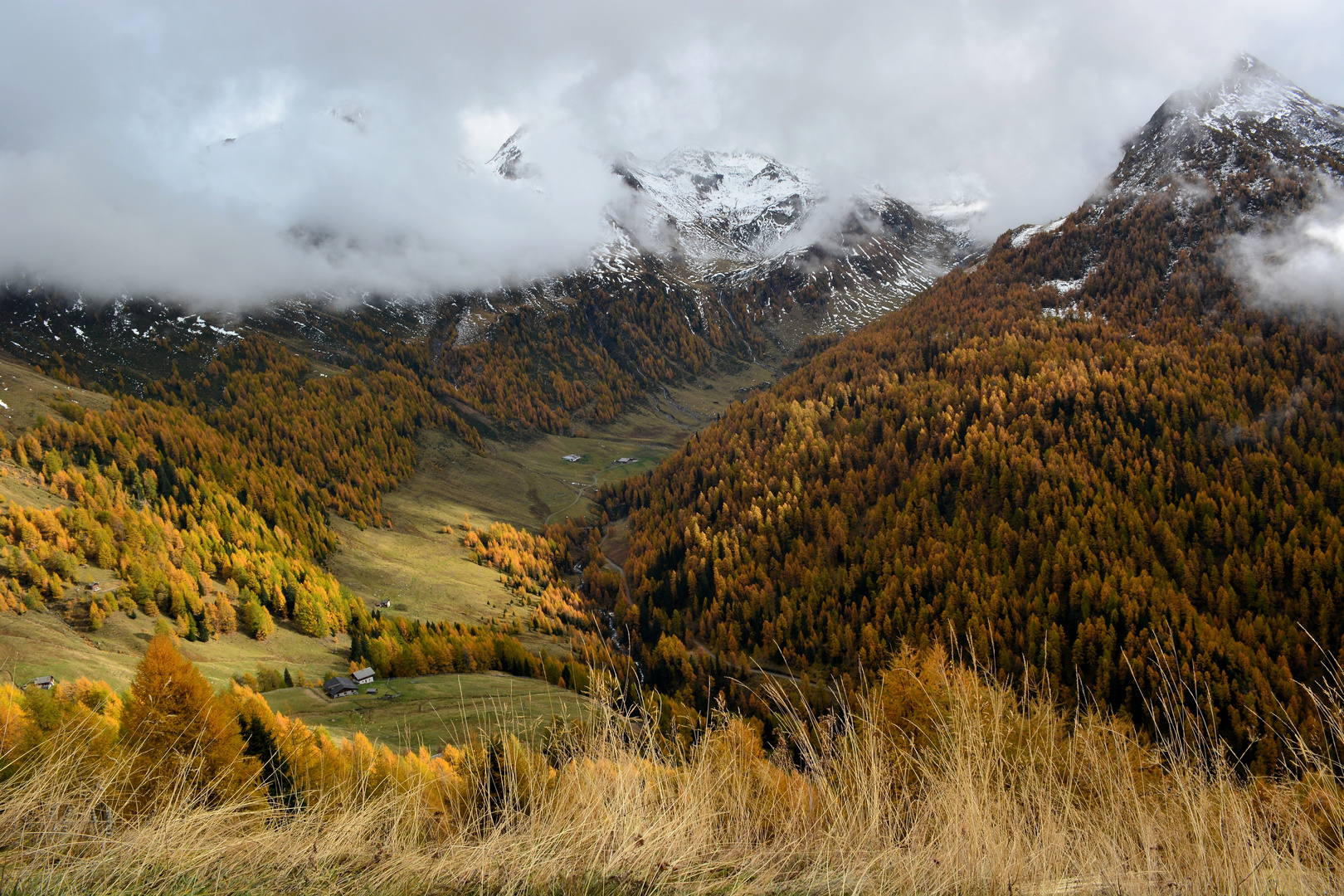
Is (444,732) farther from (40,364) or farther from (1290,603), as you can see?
(40,364)

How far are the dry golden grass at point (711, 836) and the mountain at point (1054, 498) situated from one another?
3146 cm

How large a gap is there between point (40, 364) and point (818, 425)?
217m

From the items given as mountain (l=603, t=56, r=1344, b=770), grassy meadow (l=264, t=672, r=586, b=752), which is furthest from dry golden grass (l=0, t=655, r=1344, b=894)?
grassy meadow (l=264, t=672, r=586, b=752)

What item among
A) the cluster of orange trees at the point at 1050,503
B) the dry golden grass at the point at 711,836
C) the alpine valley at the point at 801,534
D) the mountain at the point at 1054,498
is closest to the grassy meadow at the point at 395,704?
the alpine valley at the point at 801,534

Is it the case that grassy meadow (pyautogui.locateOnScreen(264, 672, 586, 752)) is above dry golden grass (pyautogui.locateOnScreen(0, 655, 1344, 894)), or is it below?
below

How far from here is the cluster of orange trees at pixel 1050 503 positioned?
210ft

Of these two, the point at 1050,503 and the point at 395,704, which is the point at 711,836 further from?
the point at 1050,503

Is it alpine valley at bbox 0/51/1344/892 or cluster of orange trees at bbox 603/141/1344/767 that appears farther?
cluster of orange trees at bbox 603/141/1344/767

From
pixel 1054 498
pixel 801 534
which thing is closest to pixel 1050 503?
pixel 1054 498

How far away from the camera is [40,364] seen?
172000 mm

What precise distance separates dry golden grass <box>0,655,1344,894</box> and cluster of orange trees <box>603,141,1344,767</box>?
40.5 m

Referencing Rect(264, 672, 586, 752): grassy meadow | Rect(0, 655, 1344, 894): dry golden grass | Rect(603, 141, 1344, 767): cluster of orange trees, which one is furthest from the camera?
Rect(603, 141, 1344, 767): cluster of orange trees

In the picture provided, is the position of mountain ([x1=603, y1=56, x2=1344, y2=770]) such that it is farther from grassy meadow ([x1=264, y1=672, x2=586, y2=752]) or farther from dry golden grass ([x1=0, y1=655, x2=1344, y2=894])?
dry golden grass ([x1=0, y1=655, x2=1344, y2=894])

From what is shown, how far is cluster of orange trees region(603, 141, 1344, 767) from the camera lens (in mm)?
63906
